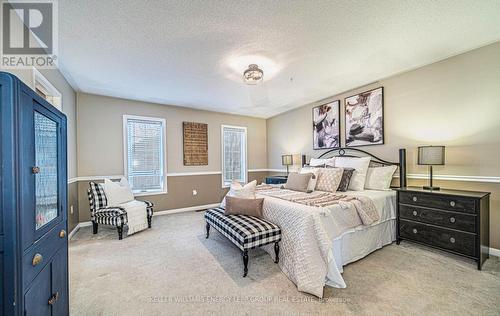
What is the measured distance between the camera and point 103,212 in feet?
10.4

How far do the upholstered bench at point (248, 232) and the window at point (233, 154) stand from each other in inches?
118

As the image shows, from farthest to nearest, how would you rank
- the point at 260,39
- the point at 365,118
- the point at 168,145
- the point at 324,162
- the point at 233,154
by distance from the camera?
the point at 233,154
the point at 168,145
the point at 324,162
the point at 365,118
the point at 260,39

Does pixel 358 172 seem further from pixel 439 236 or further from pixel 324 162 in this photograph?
pixel 439 236

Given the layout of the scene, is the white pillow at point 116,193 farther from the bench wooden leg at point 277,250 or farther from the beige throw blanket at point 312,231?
the bench wooden leg at point 277,250

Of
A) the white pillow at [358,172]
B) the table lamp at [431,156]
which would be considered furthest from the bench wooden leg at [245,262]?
the table lamp at [431,156]

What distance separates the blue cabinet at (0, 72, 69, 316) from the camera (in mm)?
835

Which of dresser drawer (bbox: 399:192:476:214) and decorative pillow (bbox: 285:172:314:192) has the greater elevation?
decorative pillow (bbox: 285:172:314:192)

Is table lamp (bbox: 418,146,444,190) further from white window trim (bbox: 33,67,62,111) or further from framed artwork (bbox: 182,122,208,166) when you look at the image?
white window trim (bbox: 33,67,62,111)

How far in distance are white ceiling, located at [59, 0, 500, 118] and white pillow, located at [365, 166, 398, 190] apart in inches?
59.9

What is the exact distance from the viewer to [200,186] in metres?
5.05

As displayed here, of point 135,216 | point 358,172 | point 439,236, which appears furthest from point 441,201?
point 135,216

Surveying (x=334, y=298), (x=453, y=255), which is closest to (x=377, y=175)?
(x=453, y=255)

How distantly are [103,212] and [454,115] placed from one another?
5.29 m

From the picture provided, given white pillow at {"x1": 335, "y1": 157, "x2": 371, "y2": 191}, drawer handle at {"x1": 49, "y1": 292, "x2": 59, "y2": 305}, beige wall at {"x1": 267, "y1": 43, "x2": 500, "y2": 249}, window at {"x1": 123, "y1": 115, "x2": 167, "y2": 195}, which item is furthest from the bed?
window at {"x1": 123, "y1": 115, "x2": 167, "y2": 195}
